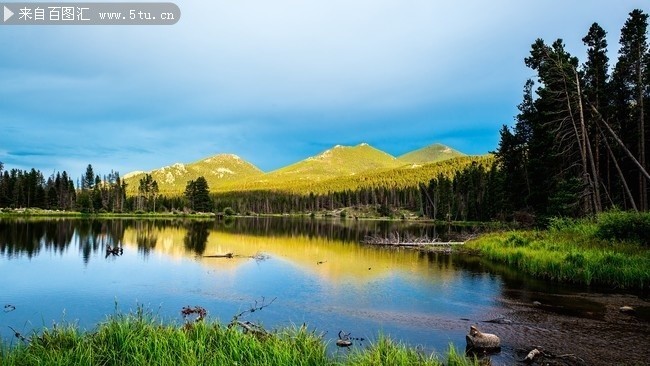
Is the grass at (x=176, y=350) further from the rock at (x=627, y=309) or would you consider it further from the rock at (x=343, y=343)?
the rock at (x=627, y=309)

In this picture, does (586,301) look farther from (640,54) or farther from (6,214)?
(6,214)

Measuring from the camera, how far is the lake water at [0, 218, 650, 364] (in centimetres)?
1744

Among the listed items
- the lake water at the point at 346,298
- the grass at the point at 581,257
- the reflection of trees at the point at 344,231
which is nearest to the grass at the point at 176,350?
the lake water at the point at 346,298

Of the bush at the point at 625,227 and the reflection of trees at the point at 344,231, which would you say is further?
the reflection of trees at the point at 344,231

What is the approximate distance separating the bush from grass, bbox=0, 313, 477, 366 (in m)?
24.2

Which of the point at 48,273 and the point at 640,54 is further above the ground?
the point at 640,54

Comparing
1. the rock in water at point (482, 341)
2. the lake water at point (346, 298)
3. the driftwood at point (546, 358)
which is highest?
the rock in water at point (482, 341)

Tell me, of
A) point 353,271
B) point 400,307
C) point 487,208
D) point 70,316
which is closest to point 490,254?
point 353,271

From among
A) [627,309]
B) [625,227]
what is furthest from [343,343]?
[625,227]

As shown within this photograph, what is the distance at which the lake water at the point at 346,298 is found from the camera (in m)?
17.4

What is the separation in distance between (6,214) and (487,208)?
135m

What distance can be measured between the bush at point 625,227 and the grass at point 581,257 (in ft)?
0.73

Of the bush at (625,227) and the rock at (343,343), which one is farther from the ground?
the bush at (625,227)

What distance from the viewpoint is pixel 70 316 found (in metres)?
19.9
